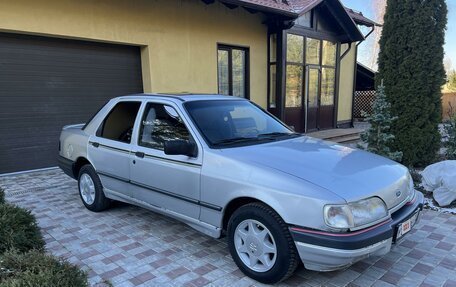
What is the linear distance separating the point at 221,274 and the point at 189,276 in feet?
0.95

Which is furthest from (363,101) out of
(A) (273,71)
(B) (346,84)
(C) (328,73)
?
(A) (273,71)

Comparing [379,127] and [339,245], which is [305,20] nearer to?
[379,127]

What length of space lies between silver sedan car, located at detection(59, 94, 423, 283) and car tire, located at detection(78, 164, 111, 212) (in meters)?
0.05

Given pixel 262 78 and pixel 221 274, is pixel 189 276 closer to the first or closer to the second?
pixel 221 274

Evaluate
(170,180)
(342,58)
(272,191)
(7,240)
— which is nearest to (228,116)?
(170,180)

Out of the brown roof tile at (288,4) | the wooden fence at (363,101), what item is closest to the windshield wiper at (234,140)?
the brown roof tile at (288,4)

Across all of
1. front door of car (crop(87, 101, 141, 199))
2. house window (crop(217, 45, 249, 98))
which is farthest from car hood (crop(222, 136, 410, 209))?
house window (crop(217, 45, 249, 98))

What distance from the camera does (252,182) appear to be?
2.72 m

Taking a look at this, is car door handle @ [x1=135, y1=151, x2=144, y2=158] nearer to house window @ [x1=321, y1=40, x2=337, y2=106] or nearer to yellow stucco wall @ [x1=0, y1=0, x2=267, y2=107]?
yellow stucco wall @ [x1=0, y1=0, x2=267, y2=107]

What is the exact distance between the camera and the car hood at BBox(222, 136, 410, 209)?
8.38 feet

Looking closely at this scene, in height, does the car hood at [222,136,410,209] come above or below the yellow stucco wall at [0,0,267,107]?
below

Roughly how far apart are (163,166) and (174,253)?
91 cm

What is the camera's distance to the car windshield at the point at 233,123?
331 centimetres

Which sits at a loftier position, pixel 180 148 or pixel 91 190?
pixel 180 148
